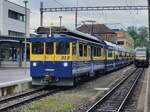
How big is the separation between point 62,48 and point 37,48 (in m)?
1.42

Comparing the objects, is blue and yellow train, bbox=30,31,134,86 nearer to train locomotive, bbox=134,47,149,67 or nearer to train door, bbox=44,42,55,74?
train door, bbox=44,42,55,74

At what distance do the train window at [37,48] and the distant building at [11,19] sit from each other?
47.3 metres

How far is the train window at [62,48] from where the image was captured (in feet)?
77.0

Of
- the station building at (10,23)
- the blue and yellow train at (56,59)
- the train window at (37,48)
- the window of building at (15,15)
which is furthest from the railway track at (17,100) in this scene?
the window of building at (15,15)

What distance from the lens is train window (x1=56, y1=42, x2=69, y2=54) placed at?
23484 mm

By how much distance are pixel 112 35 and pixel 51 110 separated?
106m

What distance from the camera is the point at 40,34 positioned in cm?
2422

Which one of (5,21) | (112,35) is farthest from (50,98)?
(112,35)

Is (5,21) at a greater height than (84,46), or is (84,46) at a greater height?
(5,21)

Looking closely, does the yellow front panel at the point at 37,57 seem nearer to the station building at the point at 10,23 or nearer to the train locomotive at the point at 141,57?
the train locomotive at the point at 141,57

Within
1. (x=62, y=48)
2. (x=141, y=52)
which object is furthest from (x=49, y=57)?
(x=141, y=52)

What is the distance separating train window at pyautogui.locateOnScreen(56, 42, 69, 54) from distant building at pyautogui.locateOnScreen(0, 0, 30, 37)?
158ft

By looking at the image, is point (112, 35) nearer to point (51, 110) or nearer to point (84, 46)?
point (84, 46)

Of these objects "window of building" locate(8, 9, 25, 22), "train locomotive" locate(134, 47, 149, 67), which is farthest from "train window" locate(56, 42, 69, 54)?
"window of building" locate(8, 9, 25, 22)
